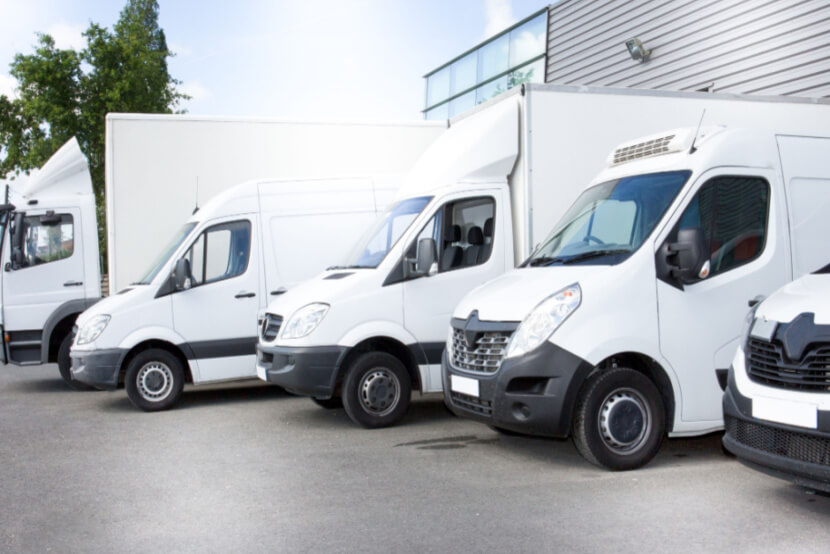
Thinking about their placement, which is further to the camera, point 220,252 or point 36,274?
point 36,274

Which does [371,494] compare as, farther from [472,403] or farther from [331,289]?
[331,289]

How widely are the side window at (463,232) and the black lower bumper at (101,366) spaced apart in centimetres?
365

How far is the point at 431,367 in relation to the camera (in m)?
8.45

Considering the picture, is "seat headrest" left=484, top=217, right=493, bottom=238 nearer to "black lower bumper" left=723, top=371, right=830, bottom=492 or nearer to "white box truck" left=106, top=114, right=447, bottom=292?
"black lower bumper" left=723, top=371, right=830, bottom=492

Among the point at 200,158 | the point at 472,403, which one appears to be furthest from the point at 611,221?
the point at 200,158

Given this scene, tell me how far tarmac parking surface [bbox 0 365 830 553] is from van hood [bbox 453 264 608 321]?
1.14m

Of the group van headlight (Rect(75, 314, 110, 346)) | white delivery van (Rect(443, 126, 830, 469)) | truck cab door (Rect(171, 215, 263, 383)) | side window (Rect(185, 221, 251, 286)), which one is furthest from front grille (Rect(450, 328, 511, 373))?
van headlight (Rect(75, 314, 110, 346))

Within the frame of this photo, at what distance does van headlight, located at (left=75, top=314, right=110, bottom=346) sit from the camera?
31.6 ft

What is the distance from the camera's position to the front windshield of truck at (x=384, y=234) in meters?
8.61

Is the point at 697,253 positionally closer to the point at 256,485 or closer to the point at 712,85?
the point at 256,485

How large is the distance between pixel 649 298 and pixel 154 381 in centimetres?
578

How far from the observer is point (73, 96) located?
2859 cm

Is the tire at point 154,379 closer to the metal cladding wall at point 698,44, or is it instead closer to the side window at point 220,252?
the side window at point 220,252

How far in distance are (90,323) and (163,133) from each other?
3.38m
